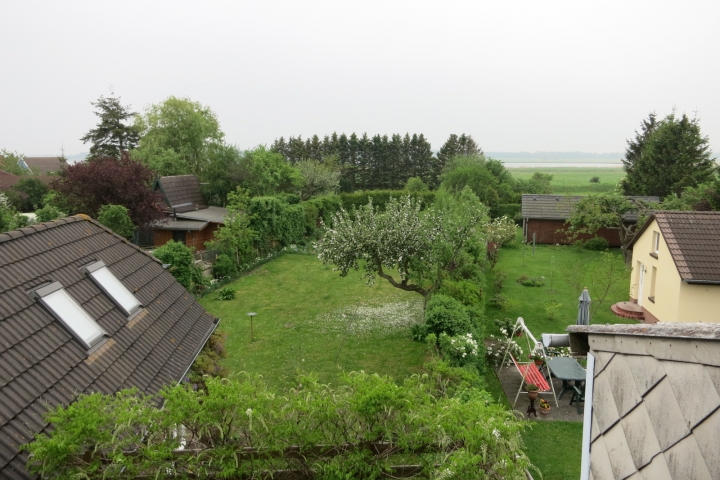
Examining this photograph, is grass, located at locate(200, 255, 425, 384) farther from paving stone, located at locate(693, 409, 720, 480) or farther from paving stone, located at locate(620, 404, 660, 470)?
paving stone, located at locate(693, 409, 720, 480)

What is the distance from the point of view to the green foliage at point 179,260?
18156 mm

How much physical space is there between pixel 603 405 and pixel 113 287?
7212 millimetres

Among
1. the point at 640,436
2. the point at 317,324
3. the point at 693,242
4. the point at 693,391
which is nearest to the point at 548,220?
the point at 693,242

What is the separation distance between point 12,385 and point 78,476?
59.6 inches

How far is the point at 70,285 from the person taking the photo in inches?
261

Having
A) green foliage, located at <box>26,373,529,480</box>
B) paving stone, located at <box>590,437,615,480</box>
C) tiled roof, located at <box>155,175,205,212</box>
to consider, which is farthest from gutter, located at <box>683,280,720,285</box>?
tiled roof, located at <box>155,175,205,212</box>

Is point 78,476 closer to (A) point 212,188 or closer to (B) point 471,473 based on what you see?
(B) point 471,473

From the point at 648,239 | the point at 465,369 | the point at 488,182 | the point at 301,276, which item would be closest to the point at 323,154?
the point at 488,182

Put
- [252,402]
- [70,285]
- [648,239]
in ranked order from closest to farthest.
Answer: [252,402]
[70,285]
[648,239]

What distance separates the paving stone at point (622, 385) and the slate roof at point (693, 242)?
42.0 ft

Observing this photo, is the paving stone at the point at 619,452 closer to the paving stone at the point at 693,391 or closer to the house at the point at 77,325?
the paving stone at the point at 693,391

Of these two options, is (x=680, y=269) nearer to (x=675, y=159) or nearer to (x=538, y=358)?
(x=538, y=358)

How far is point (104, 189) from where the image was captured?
72.7 ft

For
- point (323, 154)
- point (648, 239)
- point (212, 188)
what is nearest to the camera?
point (648, 239)
